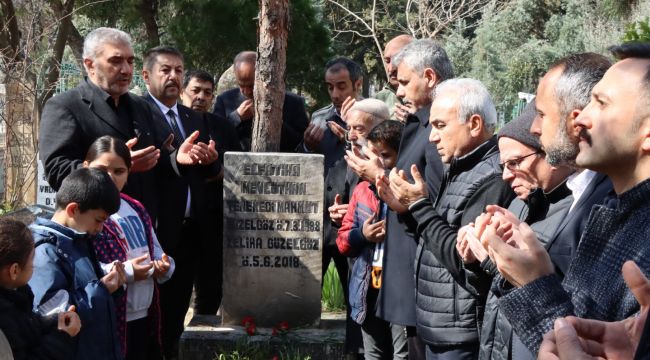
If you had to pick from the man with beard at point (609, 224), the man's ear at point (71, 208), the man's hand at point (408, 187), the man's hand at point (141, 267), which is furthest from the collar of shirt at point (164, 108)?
the man with beard at point (609, 224)

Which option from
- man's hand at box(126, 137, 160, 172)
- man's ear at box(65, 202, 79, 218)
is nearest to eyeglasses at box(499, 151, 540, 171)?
man's ear at box(65, 202, 79, 218)

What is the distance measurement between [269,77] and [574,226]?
4158 millimetres

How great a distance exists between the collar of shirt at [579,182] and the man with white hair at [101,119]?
289 centimetres

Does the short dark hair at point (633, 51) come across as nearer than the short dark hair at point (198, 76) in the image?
Yes

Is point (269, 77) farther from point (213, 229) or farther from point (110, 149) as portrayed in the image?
point (110, 149)

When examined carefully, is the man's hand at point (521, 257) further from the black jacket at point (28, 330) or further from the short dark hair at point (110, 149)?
the short dark hair at point (110, 149)

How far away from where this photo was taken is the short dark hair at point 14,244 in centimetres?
354

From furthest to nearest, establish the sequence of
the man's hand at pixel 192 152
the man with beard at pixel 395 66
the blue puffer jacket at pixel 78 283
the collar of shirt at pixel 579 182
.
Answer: the man's hand at pixel 192 152 < the man with beard at pixel 395 66 < the blue puffer jacket at pixel 78 283 < the collar of shirt at pixel 579 182

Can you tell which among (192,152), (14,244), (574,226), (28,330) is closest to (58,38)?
(192,152)

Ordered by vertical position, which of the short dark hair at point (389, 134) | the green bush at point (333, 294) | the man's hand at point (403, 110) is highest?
the man's hand at point (403, 110)

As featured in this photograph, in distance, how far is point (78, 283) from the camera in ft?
13.3

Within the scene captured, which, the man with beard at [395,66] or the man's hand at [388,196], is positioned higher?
the man with beard at [395,66]

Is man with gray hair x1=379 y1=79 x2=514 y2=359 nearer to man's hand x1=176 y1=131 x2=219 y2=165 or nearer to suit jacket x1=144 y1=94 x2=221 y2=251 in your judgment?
man's hand x1=176 y1=131 x2=219 y2=165

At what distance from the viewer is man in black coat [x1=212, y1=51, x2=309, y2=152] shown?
7254mm
